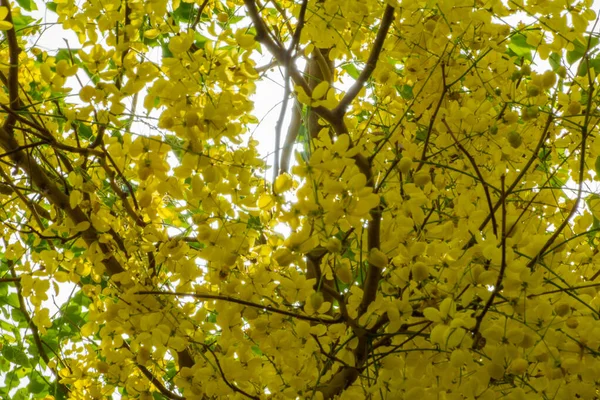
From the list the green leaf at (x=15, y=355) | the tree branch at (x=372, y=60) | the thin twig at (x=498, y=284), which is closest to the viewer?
the thin twig at (x=498, y=284)

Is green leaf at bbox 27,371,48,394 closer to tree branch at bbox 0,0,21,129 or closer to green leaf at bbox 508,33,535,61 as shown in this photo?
tree branch at bbox 0,0,21,129

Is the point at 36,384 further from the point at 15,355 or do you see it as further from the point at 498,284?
the point at 498,284

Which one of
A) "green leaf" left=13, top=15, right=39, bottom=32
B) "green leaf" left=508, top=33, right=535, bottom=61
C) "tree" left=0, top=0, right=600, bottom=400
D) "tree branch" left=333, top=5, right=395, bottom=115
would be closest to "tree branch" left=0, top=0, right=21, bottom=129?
"tree" left=0, top=0, right=600, bottom=400

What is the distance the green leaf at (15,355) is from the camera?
149 cm

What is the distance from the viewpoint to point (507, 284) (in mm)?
746

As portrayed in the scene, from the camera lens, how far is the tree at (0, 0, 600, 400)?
0.78 m

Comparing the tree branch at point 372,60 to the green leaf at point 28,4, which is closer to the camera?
the tree branch at point 372,60

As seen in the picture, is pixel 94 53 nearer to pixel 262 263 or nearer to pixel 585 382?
pixel 262 263

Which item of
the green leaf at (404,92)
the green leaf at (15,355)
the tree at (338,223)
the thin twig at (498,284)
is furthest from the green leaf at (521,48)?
the green leaf at (15,355)

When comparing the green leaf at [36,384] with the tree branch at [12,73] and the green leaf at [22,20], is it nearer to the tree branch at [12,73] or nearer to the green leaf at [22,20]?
the tree branch at [12,73]

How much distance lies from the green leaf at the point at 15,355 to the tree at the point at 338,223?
379 mm

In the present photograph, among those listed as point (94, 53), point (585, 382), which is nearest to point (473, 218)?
point (585, 382)

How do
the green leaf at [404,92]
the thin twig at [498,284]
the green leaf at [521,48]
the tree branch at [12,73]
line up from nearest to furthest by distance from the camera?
the thin twig at [498,284] < the tree branch at [12,73] < the green leaf at [404,92] < the green leaf at [521,48]

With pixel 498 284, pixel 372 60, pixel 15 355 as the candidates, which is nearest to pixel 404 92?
pixel 372 60
